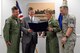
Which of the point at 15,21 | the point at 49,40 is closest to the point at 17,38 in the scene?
the point at 15,21

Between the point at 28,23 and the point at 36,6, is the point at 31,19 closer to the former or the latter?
the point at 28,23

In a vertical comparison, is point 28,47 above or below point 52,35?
below

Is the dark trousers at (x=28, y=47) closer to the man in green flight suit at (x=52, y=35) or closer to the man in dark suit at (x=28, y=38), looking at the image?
the man in dark suit at (x=28, y=38)

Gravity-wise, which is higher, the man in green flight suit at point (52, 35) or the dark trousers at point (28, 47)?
the man in green flight suit at point (52, 35)

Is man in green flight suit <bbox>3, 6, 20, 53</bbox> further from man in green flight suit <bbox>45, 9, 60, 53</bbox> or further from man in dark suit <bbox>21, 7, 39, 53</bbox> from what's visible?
man in green flight suit <bbox>45, 9, 60, 53</bbox>

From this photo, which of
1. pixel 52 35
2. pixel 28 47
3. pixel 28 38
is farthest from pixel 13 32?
pixel 52 35

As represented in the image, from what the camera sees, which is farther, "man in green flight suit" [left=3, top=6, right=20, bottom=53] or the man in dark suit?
the man in dark suit

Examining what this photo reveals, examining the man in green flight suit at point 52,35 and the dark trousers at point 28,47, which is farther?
the dark trousers at point 28,47

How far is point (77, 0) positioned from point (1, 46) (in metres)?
2.73

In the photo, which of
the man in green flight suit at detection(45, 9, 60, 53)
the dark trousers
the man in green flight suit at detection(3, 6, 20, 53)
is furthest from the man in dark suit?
the man in green flight suit at detection(45, 9, 60, 53)

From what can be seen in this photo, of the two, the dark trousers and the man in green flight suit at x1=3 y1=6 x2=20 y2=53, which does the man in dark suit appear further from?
the man in green flight suit at x1=3 y1=6 x2=20 y2=53

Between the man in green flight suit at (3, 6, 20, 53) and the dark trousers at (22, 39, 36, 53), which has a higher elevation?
the man in green flight suit at (3, 6, 20, 53)

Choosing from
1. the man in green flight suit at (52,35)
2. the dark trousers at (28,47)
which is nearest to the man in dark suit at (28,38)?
the dark trousers at (28,47)

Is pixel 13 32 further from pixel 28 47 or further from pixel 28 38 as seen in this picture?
pixel 28 47
